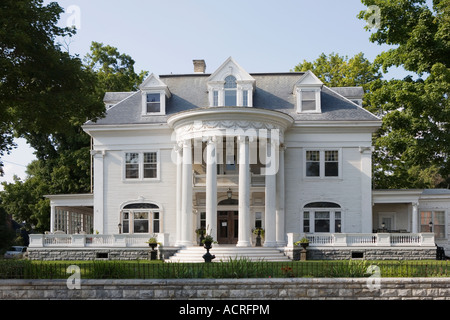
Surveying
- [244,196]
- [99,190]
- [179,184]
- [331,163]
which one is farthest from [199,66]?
[244,196]

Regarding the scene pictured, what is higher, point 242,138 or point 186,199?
point 242,138

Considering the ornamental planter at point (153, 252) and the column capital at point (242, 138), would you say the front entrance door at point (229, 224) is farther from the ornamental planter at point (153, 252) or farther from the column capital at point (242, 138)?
the column capital at point (242, 138)

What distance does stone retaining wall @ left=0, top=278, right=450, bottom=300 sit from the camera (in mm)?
15516

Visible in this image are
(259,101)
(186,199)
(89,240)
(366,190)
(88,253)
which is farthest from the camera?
(259,101)

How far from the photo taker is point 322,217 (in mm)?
34719

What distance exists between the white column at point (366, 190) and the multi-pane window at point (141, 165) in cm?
1367

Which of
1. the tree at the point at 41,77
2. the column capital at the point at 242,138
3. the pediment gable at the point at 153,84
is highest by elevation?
the pediment gable at the point at 153,84

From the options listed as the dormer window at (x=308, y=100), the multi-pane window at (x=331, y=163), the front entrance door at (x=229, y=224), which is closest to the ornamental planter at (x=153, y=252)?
the front entrance door at (x=229, y=224)

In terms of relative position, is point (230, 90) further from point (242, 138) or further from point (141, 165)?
point (141, 165)

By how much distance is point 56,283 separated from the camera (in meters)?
15.6

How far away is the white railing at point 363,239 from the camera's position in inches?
1199

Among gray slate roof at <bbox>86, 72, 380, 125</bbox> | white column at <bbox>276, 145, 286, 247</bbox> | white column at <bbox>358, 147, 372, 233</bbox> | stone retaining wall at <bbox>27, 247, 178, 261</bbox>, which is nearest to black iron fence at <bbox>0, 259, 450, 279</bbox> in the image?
stone retaining wall at <bbox>27, 247, 178, 261</bbox>

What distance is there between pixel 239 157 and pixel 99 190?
10672mm

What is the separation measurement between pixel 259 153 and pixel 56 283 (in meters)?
20.9
